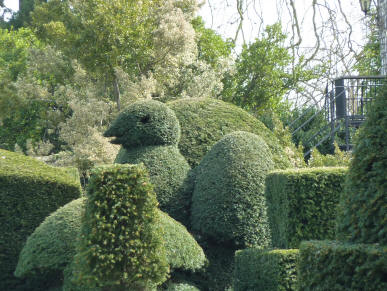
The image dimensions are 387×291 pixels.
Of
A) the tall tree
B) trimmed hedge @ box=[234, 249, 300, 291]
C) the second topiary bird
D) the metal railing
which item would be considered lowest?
trimmed hedge @ box=[234, 249, 300, 291]

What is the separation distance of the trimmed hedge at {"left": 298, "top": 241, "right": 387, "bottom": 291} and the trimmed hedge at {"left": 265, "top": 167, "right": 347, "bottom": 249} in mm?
2265

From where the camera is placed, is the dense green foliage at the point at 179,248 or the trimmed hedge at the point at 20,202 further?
the trimmed hedge at the point at 20,202

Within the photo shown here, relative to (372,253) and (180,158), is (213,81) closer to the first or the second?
(180,158)

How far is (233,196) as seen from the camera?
594cm

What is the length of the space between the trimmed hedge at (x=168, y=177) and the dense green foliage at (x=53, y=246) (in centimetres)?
110

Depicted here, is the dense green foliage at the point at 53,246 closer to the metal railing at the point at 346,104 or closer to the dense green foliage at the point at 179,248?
the dense green foliage at the point at 179,248

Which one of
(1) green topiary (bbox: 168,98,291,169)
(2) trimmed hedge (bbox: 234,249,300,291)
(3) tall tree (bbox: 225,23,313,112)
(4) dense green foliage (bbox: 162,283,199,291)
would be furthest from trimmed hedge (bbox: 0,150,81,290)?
(3) tall tree (bbox: 225,23,313,112)

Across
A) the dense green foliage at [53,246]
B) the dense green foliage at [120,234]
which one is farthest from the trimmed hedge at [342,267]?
the dense green foliage at [53,246]

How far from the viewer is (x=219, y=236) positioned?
6.00 m

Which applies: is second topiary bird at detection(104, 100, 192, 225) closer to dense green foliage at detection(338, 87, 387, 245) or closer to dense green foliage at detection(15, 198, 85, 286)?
dense green foliage at detection(15, 198, 85, 286)

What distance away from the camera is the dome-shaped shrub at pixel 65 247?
5324mm

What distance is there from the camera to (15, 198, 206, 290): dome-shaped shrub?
17.5ft

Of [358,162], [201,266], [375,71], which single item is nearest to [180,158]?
[201,266]

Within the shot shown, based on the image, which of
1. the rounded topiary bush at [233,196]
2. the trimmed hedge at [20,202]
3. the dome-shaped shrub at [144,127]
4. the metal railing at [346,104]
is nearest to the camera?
the rounded topiary bush at [233,196]
